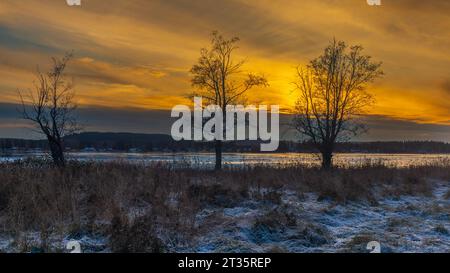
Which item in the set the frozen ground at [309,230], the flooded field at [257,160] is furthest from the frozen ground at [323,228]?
the flooded field at [257,160]

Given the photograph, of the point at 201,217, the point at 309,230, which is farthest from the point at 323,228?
the point at 201,217

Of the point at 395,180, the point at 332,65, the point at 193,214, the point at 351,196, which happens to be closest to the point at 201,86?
the point at 332,65

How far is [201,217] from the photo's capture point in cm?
980

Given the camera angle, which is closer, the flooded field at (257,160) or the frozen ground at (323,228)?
the frozen ground at (323,228)

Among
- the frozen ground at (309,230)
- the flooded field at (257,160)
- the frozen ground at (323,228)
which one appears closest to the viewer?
the frozen ground at (309,230)

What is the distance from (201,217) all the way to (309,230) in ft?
8.23

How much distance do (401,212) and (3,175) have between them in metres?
11.1

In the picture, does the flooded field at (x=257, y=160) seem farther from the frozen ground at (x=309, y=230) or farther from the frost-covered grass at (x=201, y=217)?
the frozen ground at (x=309, y=230)

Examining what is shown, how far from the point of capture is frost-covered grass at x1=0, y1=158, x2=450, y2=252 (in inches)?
305

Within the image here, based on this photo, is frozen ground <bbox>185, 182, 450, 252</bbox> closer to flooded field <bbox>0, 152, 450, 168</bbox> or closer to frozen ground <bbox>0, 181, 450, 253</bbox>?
frozen ground <bbox>0, 181, 450, 253</bbox>

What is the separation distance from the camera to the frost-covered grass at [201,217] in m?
7.75

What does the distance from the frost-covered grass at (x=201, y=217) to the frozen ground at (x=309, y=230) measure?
0.02 metres

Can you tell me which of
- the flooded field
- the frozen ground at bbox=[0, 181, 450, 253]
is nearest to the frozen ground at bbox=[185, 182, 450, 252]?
the frozen ground at bbox=[0, 181, 450, 253]
